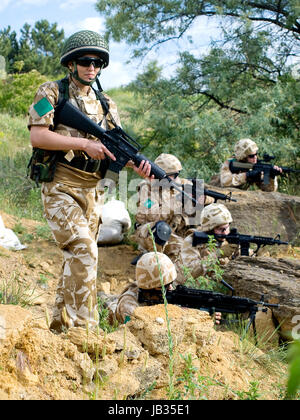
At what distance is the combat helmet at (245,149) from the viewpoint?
8.38 meters

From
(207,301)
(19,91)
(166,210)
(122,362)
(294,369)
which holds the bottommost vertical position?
(122,362)

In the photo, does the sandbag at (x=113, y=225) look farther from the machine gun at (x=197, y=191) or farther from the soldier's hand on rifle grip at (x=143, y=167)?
the soldier's hand on rifle grip at (x=143, y=167)

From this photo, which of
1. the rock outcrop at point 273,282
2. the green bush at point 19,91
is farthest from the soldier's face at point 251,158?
the green bush at point 19,91

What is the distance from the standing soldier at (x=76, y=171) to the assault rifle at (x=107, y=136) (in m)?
0.06

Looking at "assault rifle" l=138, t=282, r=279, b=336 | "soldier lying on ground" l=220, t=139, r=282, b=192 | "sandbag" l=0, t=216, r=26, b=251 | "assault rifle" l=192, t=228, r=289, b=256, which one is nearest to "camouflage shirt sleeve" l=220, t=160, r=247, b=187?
"soldier lying on ground" l=220, t=139, r=282, b=192

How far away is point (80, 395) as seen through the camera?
213 cm

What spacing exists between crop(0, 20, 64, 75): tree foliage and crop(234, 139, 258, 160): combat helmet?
15.9 m

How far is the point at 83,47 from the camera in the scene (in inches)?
138

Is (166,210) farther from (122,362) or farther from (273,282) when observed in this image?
(122,362)

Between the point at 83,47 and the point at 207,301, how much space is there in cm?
217

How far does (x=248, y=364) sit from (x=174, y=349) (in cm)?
65

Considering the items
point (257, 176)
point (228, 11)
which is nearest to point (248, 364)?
point (257, 176)

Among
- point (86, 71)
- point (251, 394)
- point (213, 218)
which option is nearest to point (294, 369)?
point (251, 394)
